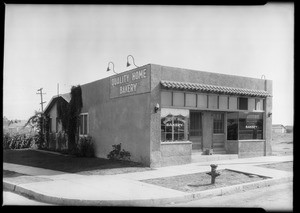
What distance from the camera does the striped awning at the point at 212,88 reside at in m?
13.2

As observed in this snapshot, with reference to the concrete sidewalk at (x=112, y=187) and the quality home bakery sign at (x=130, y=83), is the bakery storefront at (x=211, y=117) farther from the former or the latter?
the concrete sidewalk at (x=112, y=187)

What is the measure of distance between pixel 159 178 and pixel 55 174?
383cm

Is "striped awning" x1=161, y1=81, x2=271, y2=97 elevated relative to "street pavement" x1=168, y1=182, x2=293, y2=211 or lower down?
elevated

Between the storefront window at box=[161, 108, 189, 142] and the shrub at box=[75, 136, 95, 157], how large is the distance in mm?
5615

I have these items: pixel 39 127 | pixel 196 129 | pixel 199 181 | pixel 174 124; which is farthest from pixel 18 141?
pixel 199 181

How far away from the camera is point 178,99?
13.7m

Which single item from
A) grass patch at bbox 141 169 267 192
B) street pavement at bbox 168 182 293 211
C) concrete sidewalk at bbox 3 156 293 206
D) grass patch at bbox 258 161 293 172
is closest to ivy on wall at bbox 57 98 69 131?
concrete sidewalk at bbox 3 156 293 206

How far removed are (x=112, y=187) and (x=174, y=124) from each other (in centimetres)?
528

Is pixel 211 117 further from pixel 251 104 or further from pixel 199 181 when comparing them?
pixel 199 181

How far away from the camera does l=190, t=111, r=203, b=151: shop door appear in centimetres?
1487

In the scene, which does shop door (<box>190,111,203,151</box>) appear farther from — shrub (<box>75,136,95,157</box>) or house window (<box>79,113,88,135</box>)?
house window (<box>79,113,88,135</box>)

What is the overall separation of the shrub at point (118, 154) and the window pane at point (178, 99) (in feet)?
10.2
